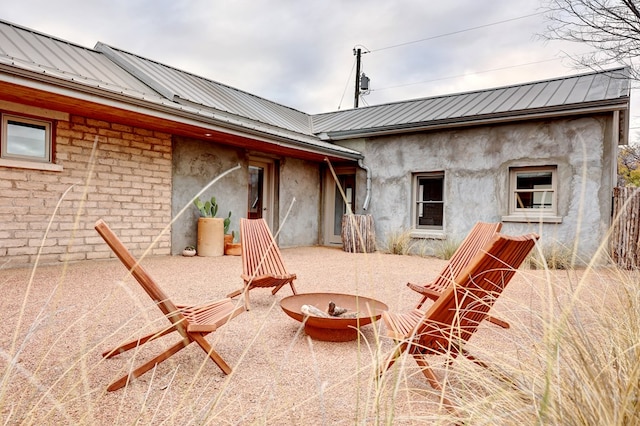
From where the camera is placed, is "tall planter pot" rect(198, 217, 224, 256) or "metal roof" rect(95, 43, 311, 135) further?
"metal roof" rect(95, 43, 311, 135)

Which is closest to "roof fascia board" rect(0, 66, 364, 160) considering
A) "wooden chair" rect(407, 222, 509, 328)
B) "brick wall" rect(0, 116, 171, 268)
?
"brick wall" rect(0, 116, 171, 268)

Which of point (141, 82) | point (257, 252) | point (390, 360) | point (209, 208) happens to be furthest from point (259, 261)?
point (141, 82)

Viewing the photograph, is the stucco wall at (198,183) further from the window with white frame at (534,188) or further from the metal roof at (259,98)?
the window with white frame at (534,188)

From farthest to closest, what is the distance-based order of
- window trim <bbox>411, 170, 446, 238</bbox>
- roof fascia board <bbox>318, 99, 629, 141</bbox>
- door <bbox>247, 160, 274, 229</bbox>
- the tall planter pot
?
door <bbox>247, 160, 274, 229</bbox> < window trim <bbox>411, 170, 446, 238</bbox> < the tall planter pot < roof fascia board <bbox>318, 99, 629, 141</bbox>

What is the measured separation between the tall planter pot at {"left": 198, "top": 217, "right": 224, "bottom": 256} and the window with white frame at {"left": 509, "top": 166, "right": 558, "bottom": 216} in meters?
5.62

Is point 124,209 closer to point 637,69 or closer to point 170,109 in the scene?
point 170,109

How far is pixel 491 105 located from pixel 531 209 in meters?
2.40

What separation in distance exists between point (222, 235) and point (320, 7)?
19.0 ft

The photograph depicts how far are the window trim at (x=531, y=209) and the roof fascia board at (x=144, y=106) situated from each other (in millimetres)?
4059

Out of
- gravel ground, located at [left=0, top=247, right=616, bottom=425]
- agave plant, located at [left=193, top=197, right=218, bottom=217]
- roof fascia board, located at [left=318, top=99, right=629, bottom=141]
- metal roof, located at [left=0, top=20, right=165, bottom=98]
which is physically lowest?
gravel ground, located at [left=0, top=247, right=616, bottom=425]

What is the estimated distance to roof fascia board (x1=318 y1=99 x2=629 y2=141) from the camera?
6316 mm

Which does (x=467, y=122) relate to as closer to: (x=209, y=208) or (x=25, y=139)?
(x=209, y=208)

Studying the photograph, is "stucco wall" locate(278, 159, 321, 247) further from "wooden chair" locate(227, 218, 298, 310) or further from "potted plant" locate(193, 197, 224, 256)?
"wooden chair" locate(227, 218, 298, 310)

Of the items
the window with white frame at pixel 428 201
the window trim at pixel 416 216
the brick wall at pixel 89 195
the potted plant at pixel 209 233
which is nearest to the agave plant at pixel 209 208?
the potted plant at pixel 209 233
